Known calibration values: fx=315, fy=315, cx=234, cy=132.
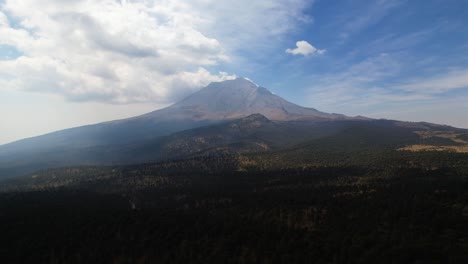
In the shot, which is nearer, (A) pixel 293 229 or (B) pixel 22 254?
(B) pixel 22 254

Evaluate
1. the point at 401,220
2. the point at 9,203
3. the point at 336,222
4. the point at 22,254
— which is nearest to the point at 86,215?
the point at 22,254

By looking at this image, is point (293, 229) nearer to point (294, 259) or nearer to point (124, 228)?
point (294, 259)

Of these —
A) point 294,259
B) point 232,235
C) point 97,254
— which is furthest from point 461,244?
point 97,254

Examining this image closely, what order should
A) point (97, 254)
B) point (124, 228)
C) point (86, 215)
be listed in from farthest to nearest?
point (86, 215), point (124, 228), point (97, 254)

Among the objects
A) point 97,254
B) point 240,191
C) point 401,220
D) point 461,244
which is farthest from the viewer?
point 240,191

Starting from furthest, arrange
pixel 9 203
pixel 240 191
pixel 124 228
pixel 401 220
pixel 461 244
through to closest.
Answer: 1. pixel 240 191
2. pixel 9 203
3. pixel 124 228
4. pixel 401 220
5. pixel 461 244

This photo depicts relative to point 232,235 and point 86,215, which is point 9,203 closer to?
point 86,215

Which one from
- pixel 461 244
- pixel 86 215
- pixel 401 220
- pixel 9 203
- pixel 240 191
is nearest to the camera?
Result: pixel 461 244

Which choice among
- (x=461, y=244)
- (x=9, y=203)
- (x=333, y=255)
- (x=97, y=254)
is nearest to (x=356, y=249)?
(x=333, y=255)

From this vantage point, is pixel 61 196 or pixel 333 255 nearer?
pixel 333 255
